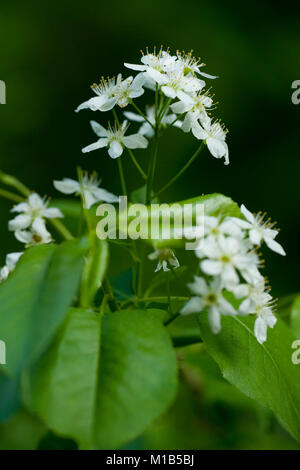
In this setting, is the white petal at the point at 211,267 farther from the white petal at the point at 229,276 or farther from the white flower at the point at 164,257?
the white flower at the point at 164,257

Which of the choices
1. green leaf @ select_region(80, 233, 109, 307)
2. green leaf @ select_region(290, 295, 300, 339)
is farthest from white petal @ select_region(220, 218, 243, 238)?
green leaf @ select_region(290, 295, 300, 339)

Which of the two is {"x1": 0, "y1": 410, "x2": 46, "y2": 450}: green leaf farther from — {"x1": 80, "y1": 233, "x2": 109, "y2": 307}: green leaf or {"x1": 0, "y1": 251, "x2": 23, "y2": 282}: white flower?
{"x1": 80, "y1": 233, "x2": 109, "y2": 307}: green leaf

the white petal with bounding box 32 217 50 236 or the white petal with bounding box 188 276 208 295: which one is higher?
the white petal with bounding box 32 217 50 236

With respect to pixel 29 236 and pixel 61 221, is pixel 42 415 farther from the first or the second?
pixel 61 221

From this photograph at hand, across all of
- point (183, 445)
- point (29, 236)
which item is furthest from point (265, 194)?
point (29, 236)

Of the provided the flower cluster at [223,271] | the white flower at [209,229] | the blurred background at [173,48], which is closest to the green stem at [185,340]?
the flower cluster at [223,271]
